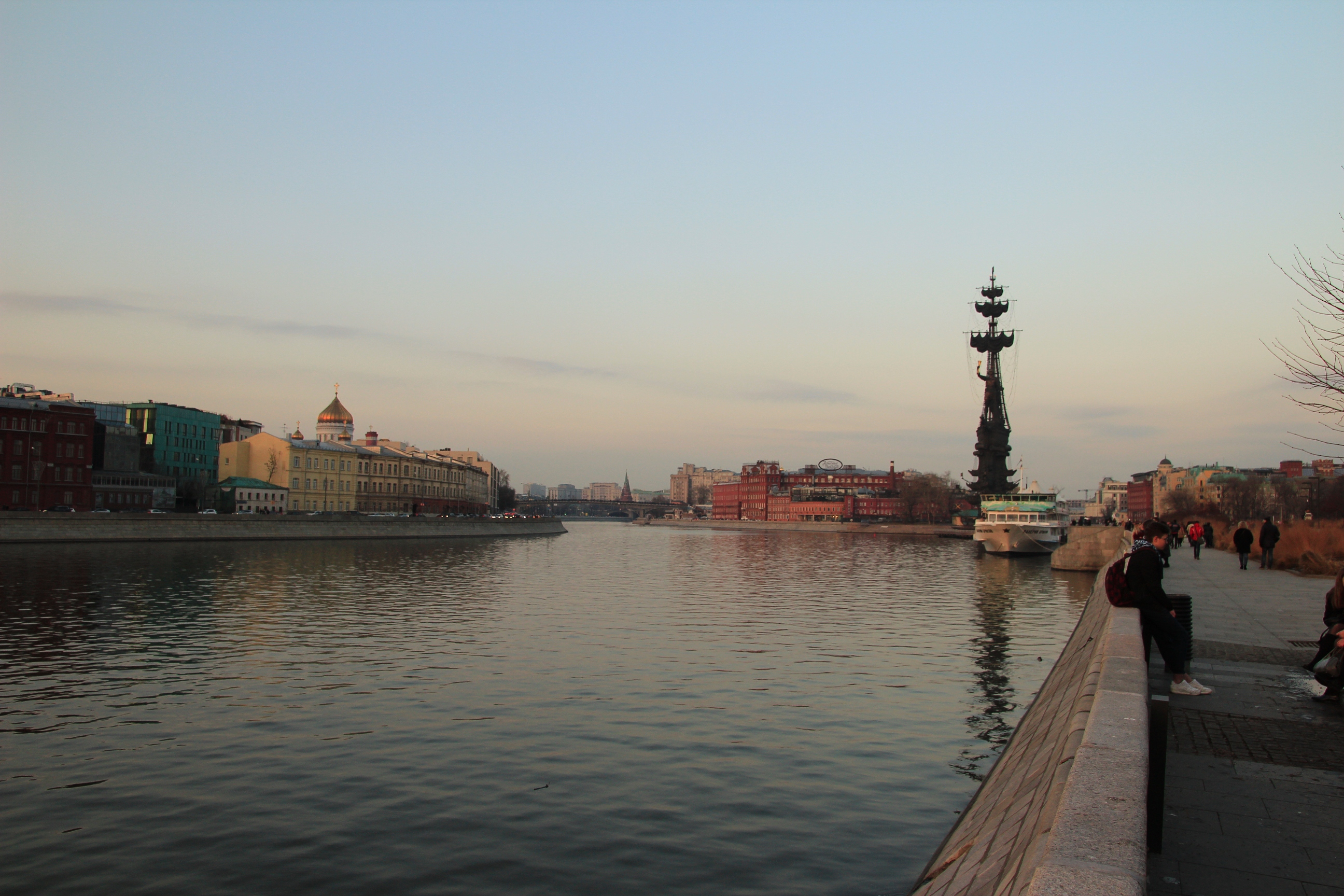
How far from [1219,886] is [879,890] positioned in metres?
3.77

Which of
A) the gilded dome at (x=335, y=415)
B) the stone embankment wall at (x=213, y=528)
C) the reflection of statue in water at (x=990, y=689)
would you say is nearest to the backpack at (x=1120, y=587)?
the reflection of statue in water at (x=990, y=689)

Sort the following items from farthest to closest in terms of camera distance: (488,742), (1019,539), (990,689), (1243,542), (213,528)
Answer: (1019,539) → (213,528) → (1243,542) → (990,689) → (488,742)

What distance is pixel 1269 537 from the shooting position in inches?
1501

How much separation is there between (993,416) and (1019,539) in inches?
1756

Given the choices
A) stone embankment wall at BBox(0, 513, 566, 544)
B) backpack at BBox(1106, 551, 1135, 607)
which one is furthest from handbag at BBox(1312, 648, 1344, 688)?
stone embankment wall at BBox(0, 513, 566, 544)

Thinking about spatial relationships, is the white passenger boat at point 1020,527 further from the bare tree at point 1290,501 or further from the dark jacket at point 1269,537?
the bare tree at point 1290,501

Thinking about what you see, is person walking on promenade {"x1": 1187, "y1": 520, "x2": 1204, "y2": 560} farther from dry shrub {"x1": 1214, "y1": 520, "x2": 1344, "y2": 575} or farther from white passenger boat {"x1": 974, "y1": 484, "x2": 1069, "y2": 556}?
white passenger boat {"x1": 974, "y1": 484, "x2": 1069, "y2": 556}

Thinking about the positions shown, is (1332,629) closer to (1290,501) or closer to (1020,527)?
(1020,527)

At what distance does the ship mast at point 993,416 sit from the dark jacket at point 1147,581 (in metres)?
109

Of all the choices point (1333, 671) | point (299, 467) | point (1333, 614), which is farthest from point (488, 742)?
point (299, 467)

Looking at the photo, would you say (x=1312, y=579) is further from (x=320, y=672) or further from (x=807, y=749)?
(x=320, y=672)

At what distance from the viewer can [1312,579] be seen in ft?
105

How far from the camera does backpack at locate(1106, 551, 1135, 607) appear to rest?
1334 cm

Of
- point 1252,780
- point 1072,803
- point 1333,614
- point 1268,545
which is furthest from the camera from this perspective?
point 1268,545
